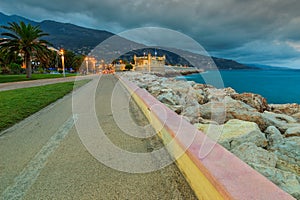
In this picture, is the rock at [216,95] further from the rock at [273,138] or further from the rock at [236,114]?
the rock at [273,138]

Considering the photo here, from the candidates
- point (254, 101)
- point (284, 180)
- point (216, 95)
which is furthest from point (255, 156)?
point (216, 95)

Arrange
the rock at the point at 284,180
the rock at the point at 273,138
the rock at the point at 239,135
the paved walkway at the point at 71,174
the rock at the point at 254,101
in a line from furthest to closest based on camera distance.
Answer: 1. the rock at the point at 254,101
2. the rock at the point at 273,138
3. the rock at the point at 239,135
4. the paved walkway at the point at 71,174
5. the rock at the point at 284,180

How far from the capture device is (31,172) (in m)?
2.54

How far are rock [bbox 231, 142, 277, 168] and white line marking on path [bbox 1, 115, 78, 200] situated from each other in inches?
97.2

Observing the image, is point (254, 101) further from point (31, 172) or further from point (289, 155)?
point (31, 172)

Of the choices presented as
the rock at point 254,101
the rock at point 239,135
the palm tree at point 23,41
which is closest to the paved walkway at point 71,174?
the rock at point 239,135

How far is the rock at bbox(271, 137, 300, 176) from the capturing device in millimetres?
2252

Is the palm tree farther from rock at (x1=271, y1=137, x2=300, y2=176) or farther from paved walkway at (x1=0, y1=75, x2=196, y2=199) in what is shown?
rock at (x1=271, y1=137, x2=300, y2=176)

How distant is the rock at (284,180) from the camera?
1704 millimetres

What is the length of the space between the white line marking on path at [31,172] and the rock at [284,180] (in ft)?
8.18

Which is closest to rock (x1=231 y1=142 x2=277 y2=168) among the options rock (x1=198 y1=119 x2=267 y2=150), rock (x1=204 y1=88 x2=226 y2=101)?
rock (x1=198 y1=119 x2=267 y2=150)

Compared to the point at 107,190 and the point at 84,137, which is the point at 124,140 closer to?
the point at 84,137

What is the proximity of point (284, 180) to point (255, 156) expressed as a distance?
46cm

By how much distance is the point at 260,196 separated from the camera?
132cm
